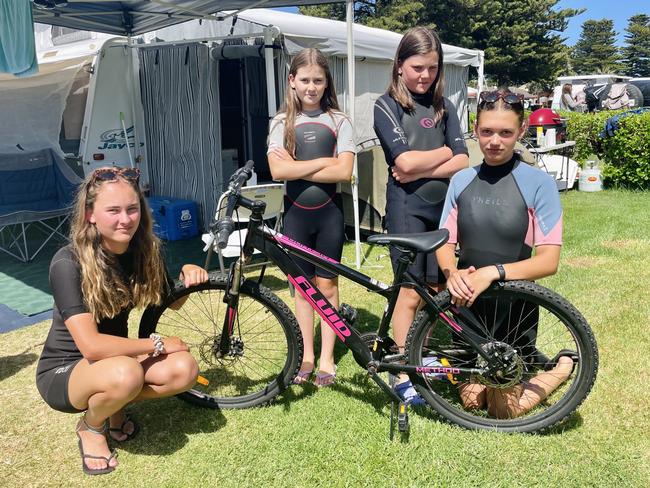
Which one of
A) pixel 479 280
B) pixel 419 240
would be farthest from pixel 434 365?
pixel 419 240

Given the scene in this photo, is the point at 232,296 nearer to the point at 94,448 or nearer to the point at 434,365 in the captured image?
the point at 94,448

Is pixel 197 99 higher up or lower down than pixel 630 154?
higher up

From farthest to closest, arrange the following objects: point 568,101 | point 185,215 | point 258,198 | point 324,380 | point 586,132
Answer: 1. point 568,101
2. point 586,132
3. point 185,215
4. point 258,198
5. point 324,380

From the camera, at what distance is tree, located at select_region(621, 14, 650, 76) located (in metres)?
60.6

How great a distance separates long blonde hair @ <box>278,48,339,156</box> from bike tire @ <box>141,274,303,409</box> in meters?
0.78

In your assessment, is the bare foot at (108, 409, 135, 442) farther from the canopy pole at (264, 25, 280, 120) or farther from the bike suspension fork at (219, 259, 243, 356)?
the canopy pole at (264, 25, 280, 120)

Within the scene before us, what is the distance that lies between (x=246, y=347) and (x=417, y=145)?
1.50 meters

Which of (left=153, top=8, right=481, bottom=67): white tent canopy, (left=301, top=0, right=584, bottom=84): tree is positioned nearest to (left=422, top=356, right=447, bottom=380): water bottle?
(left=153, top=8, right=481, bottom=67): white tent canopy

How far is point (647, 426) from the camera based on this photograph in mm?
Result: 2490

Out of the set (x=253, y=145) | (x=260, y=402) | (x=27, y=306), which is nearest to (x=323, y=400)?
(x=260, y=402)

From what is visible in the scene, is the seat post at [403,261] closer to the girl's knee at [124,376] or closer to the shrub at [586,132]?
the girl's knee at [124,376]

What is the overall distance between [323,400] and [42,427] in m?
1.42

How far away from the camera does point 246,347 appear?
3.08 meters

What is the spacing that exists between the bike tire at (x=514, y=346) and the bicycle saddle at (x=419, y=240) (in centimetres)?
26
